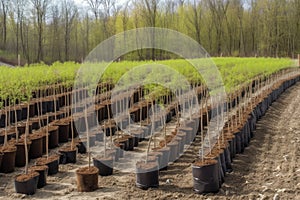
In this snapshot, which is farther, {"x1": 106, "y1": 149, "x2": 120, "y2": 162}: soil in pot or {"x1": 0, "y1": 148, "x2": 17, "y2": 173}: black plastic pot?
{"x1": 106, "y1": 149, "x2": 120, "y2": 162}: soil in pot

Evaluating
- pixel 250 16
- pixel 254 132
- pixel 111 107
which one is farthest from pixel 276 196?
pixel 250 16

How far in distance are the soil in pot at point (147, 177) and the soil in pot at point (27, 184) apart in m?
1.22

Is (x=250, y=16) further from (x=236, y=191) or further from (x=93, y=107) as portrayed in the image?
(x=236, y=191)

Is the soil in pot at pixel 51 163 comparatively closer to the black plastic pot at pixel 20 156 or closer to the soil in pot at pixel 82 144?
the black plastic pot at pixel 20 156

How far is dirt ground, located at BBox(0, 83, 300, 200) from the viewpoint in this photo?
13.6 ft

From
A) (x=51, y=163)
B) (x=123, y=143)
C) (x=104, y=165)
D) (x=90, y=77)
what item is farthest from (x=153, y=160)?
(x=90, y=77)

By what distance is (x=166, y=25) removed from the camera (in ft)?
114

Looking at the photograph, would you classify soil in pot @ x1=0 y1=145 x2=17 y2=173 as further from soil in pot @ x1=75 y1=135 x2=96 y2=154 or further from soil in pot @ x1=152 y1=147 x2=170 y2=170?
soil in pot @ x1=152 y1=147 x2=170 y2=170

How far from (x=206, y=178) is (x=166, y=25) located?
104ft

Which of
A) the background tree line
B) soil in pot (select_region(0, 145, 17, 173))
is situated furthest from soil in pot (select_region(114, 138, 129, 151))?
the background tree line

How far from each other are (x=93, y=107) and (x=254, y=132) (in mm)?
3839

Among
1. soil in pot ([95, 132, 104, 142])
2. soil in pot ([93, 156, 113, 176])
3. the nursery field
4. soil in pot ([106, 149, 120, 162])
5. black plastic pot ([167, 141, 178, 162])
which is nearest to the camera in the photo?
the nursery field

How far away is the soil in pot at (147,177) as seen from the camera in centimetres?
436

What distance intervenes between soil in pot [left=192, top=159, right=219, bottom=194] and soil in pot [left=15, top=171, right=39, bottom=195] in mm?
1895
